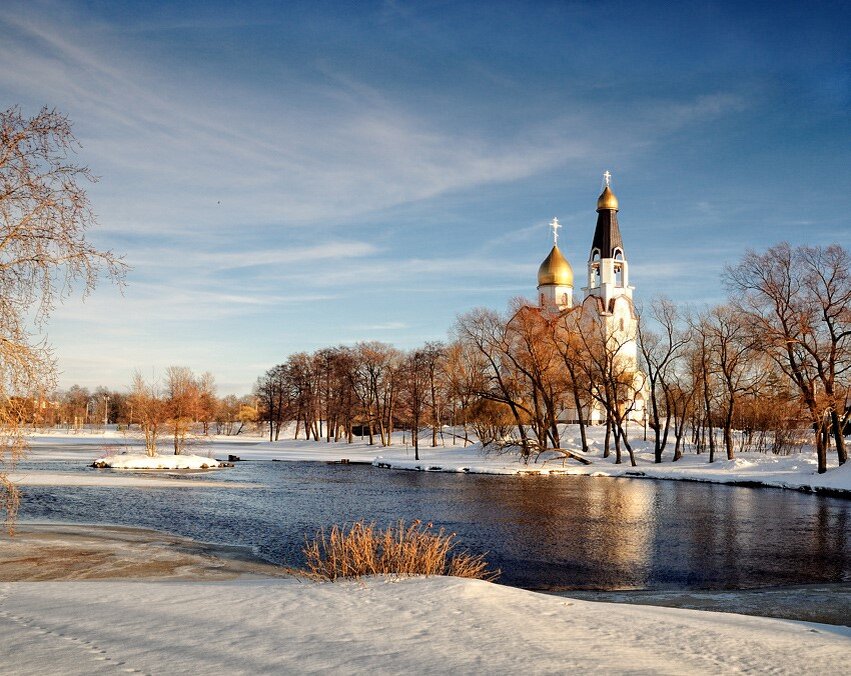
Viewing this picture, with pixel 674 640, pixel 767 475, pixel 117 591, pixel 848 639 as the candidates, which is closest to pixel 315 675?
pixel 674 640

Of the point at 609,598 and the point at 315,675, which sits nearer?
the point at 315,675

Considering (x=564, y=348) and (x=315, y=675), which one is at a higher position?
(x=564, y=348)

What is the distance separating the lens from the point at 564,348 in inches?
2125

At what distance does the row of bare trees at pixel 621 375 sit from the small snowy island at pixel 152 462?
19.6m

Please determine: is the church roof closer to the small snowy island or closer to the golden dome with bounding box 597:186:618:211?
the golden dome with bounding box 597:186:618:211

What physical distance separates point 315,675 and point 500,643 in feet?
6.89

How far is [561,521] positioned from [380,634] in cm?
1765

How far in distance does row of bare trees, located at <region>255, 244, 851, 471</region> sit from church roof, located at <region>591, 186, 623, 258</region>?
22.1 feet

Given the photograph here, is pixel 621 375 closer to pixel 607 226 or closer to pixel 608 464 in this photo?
pixel 608 464

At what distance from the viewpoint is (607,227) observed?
79062 mm

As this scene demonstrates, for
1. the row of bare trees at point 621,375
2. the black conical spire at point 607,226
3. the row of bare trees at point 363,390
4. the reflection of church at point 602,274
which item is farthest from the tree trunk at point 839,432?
the black conical spire at point 607,226

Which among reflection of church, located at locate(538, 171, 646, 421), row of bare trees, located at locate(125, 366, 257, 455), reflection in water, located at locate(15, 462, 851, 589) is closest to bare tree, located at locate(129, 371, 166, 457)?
row of bare trees, located at locate(125, 366, 257, 455)

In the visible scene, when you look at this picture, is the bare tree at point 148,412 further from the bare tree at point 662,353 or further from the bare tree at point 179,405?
the bare tree at point 662,353

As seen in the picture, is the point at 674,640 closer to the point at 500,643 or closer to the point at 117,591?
the point at 500,643
